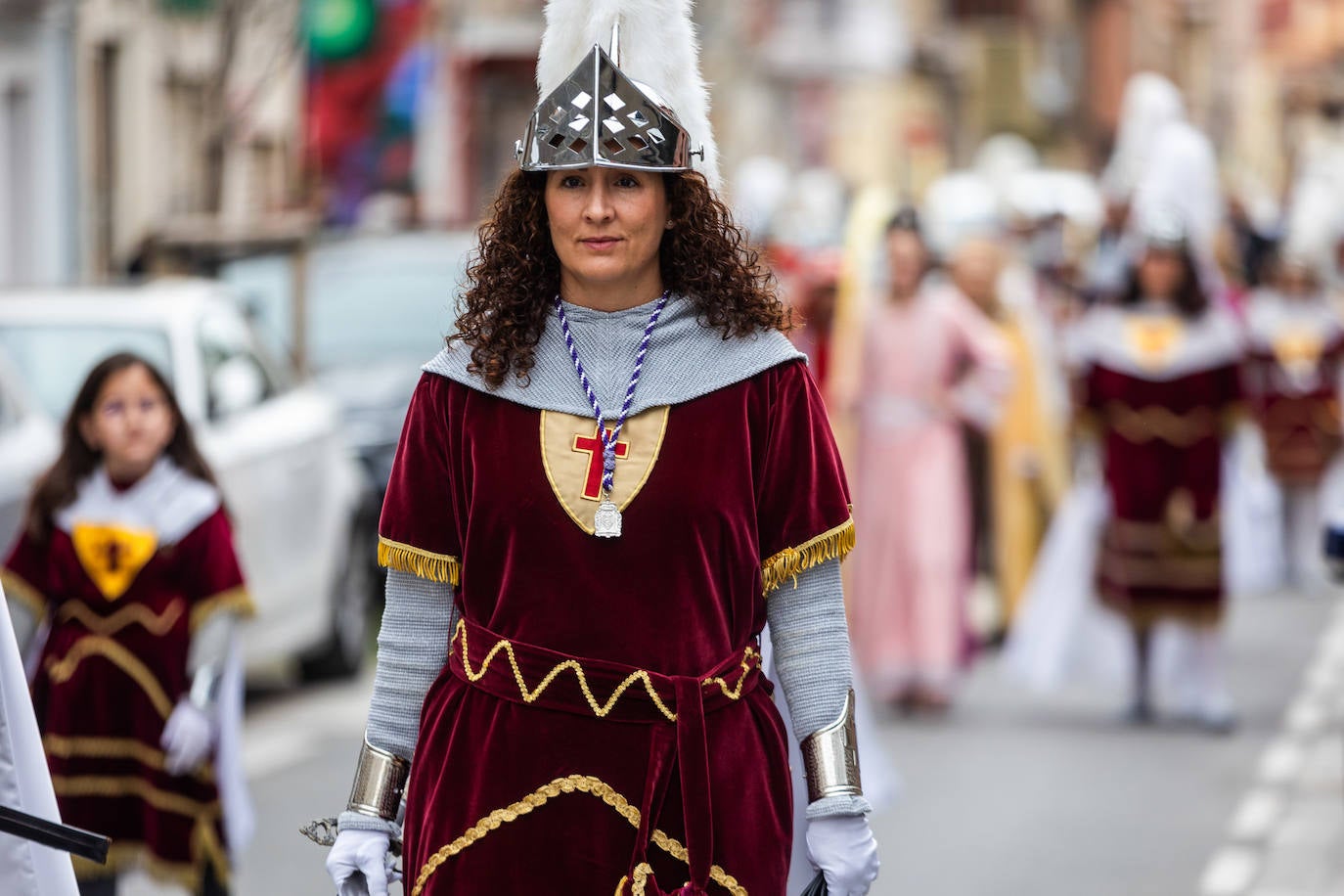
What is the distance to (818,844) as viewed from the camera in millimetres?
3795

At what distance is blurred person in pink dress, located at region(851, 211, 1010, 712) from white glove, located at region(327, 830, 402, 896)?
23.5 ft

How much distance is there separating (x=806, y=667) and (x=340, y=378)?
9.68 m

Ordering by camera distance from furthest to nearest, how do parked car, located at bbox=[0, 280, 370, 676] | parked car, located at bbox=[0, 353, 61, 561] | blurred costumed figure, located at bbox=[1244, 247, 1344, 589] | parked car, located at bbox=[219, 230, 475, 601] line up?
blurred costumed figure, located at bbox=[1244, 247, 1344, 589], parked car, located at bbox=[219, 230, 475, 601], parked car, located at bbox=[0, 280, 370, 676], parked car, located at bbox=[0, 353, 61, 561]

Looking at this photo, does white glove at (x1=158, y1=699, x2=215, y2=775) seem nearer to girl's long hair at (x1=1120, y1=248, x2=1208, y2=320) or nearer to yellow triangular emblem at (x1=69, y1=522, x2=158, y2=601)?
yellow triangular emblem at (x1=69, y1=522, x2=158, y2=601)

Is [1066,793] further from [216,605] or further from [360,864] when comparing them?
[360,864]

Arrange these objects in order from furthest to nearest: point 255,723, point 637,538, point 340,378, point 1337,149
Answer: point 1337,149 → point 340,378 → point 255,723 → point 637,538

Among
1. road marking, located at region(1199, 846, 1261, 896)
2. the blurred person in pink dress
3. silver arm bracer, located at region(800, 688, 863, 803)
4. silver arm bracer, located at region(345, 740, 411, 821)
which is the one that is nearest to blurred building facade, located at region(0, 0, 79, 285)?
the blurred person in pink dress

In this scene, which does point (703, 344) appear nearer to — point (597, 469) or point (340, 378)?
point (597, 469)

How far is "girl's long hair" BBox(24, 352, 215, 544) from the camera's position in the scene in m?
6.04

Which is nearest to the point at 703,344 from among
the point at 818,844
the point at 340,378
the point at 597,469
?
the point at 597,469

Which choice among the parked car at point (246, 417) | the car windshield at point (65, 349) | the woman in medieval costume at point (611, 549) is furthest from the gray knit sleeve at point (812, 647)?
the car windshield at point (65, 349)

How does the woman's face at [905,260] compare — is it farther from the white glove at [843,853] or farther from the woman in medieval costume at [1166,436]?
the white glove at [843,853]

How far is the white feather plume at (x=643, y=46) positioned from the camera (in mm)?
3828

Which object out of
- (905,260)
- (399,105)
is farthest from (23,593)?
(399,105)
